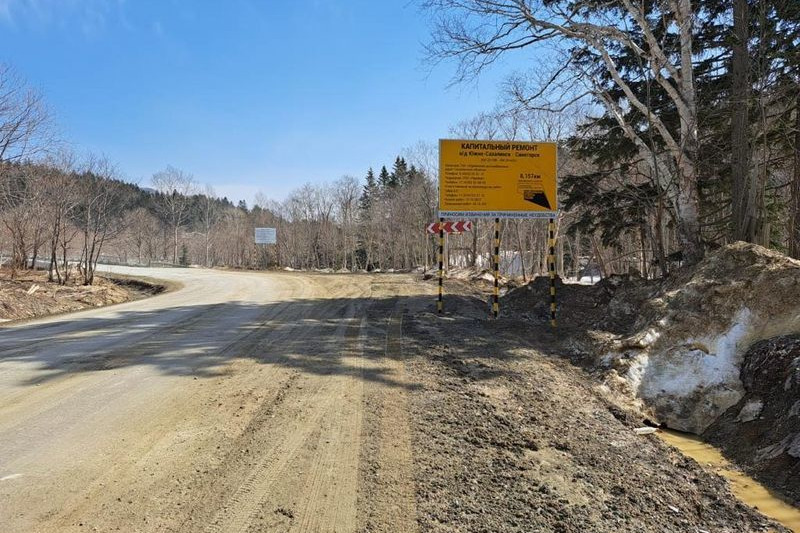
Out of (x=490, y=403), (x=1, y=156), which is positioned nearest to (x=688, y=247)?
(x=490, y=403)

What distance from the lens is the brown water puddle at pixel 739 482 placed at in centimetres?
342

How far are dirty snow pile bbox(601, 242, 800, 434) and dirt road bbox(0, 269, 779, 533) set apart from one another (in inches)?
30.6

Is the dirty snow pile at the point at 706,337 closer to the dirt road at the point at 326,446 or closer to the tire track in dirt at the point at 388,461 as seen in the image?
the dirt road at the point at 326,446

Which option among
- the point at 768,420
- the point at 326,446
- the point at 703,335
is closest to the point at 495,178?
the point at 703,335

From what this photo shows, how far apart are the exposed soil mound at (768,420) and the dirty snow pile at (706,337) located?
174mm

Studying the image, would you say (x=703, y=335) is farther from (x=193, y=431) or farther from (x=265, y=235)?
(x=265, y=235)

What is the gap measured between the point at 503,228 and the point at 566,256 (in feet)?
97.5

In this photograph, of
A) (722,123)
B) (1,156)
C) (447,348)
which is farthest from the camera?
(1,156)

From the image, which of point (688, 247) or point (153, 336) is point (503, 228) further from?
point (153, 336)

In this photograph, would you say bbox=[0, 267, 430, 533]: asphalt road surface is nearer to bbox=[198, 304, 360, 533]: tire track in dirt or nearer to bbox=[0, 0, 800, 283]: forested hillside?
bbox=[198, 304, 360, 533]: tire track in dirt

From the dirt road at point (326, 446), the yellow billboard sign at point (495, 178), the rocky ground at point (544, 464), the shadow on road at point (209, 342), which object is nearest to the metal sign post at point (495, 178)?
the yellow billboard sign at point (495, 178)

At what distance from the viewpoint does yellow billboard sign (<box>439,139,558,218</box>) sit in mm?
11336

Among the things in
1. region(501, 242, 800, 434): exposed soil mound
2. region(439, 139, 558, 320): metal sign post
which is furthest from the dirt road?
region(439, 139, 558, 320): metal sign post

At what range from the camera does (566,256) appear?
62.3 m
